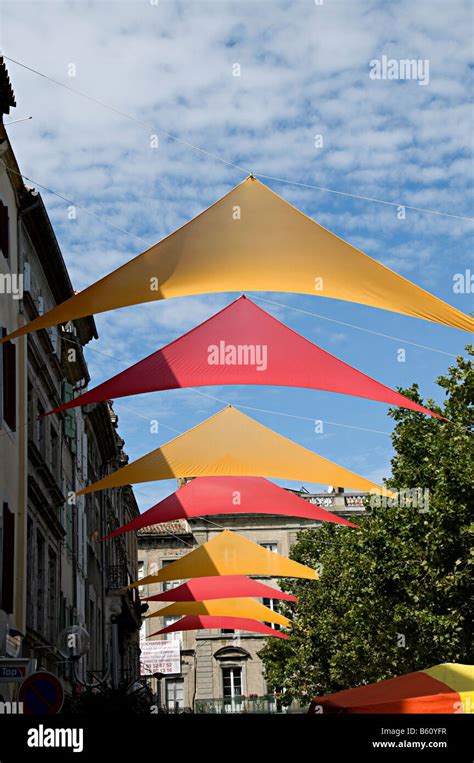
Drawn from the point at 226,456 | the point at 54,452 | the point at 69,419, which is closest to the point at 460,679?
the point at 226,456

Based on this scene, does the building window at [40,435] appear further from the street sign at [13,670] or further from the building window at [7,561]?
the street sign at [13,670]

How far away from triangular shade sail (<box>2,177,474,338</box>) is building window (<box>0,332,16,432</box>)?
6958 millimetres

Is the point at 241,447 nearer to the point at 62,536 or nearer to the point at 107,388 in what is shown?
the point at 107,388

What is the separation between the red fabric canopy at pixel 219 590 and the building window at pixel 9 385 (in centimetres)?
784

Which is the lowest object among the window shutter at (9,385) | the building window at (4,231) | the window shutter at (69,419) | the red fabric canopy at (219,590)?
the red fabric canopy at (219,590)

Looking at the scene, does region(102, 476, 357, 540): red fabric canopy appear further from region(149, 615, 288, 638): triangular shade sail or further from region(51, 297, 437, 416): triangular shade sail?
region(149, 615, 288, 638): triangular shade sail

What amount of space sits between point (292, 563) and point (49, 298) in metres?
8.75

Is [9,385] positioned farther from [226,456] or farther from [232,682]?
[232,682]

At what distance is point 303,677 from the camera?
146 feet

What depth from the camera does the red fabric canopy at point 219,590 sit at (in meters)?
25.4

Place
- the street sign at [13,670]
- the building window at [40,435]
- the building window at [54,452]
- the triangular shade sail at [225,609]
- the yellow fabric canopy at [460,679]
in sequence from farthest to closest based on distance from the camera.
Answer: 1. the triangular shade sail at [225,609]
2. the building window at [54,452]
3. the building window at [40,435]
4. the street sign at [13,670]
5. the yellow fabric canopy at [460,679]

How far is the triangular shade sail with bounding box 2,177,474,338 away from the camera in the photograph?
40.1ft

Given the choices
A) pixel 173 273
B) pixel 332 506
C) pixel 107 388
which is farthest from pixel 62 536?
pixel 332 506

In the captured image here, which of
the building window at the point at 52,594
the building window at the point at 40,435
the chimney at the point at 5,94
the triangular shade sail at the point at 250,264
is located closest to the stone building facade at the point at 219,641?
the building window at the point at 52,594
